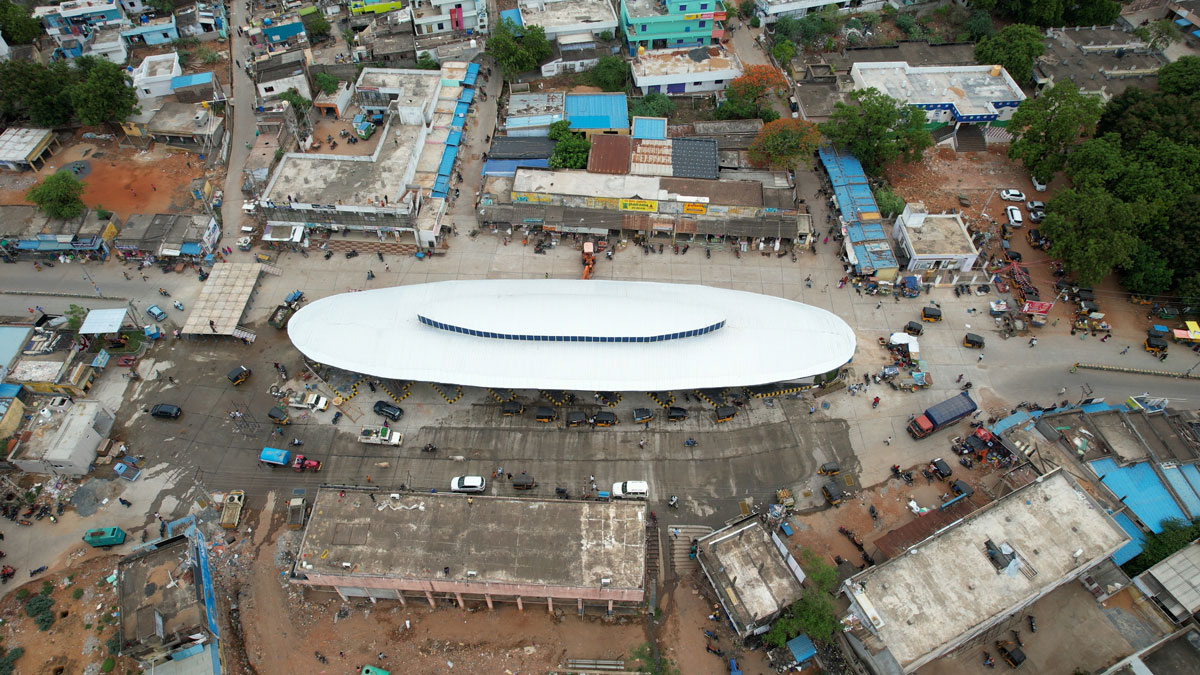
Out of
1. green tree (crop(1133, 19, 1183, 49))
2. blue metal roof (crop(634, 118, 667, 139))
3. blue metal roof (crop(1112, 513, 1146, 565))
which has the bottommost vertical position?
blue metal roof (crop(1112, 513, 1146, 565))

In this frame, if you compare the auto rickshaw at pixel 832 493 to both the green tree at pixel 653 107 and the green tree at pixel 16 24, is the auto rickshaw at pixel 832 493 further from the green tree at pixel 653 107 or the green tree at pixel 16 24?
the green tree at pixel 16 24

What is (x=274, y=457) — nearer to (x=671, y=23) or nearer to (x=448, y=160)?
(x=448, y=160)

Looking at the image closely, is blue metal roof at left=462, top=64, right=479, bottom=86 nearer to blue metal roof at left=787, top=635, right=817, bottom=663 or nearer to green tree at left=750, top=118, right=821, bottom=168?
green tree at left=750, top=118, right=821, bottom=168

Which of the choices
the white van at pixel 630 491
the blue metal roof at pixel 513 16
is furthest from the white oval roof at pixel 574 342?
the blue metal roof at pixel 513 16

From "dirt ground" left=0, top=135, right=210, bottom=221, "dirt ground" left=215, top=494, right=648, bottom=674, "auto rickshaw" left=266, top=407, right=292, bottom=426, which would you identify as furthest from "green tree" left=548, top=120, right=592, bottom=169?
"dirt ground" left=215, top=494, right=648, bottom=674

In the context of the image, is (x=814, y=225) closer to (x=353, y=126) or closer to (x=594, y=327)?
(x=594, y=327)

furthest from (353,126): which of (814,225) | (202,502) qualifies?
(814,225)
